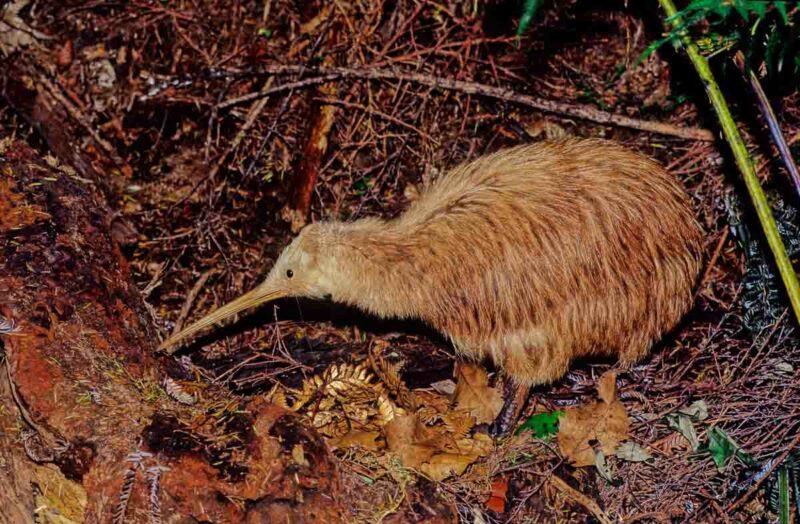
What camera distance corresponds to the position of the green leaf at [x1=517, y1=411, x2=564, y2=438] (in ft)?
13.0

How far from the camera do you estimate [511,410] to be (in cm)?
409

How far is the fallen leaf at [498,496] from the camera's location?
3.59 meters

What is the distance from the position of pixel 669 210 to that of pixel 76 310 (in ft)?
8.87

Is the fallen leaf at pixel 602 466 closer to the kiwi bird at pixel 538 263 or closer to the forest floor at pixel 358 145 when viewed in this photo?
the forest floor at pixel 358 145

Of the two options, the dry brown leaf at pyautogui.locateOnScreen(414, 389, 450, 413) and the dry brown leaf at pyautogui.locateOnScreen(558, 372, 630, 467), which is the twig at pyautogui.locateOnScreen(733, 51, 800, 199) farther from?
the dry brown leaf at pyautogui.locateOnScreen(414, 389, 450, 413)

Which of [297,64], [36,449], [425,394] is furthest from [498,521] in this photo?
[297,64]

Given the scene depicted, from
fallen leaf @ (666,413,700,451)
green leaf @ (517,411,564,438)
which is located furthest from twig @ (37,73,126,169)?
fallen leaf @ (666,413,700,451)

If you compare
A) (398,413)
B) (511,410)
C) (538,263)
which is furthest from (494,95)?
(398,413)

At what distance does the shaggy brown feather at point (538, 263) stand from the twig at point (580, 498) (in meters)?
0.51

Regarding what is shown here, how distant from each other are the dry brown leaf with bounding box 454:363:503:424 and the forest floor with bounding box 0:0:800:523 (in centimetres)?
6

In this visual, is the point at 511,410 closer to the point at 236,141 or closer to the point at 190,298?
the point at 190,298

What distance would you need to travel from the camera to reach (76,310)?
10.9 feet

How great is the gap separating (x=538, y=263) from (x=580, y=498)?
1.09 m

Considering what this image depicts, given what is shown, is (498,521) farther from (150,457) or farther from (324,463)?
(150,457)
